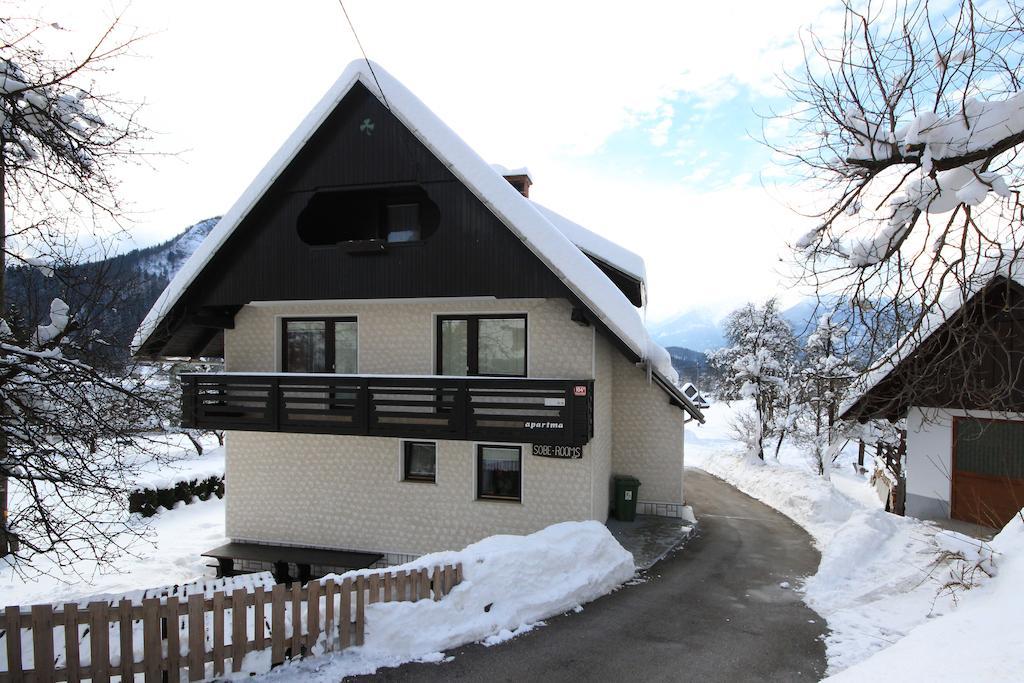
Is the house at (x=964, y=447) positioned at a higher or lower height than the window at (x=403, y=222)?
lower

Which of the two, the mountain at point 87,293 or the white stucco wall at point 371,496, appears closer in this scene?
the mountain at point 87,293

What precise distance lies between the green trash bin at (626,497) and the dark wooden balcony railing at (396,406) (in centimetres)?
409

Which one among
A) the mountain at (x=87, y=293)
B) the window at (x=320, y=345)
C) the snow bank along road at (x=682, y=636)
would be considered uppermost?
the mountain at (x=87, y=293)

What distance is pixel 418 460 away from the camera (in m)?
11.7

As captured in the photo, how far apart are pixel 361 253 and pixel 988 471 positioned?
585 inches

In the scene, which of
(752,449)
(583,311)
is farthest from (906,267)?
(752,449)

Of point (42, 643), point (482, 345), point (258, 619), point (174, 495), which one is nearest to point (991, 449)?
point (482, 345)

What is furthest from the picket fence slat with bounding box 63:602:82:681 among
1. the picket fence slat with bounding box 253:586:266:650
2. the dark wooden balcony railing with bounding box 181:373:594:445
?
the dark wooden balcony railing with bounding box 181:373:594:445

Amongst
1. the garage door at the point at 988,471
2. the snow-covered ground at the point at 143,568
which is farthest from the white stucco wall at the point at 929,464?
the snow-covered ground at the point at 143,568

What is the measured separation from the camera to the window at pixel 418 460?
38.1ft

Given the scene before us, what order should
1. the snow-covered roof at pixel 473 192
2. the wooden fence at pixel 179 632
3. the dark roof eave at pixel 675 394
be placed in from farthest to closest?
1. the dark roof eave at pixel 675 394
2. the snow-covered roof at pixel 473 192
3. the wooden fence at pixel 179 632

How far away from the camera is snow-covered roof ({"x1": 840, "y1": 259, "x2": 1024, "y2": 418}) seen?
5777 millimetres

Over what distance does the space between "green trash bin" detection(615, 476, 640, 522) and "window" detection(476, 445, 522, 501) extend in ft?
11.9

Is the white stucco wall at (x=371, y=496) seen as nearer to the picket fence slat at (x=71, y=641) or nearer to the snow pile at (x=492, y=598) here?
the snow pile at (x=492, y=598)
